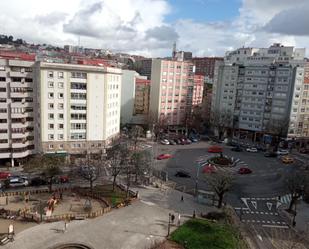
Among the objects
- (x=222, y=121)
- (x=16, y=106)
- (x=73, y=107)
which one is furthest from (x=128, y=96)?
(x=16, y=106)

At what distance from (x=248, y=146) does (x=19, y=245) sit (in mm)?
71863

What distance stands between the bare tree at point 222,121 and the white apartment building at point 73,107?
139 ft

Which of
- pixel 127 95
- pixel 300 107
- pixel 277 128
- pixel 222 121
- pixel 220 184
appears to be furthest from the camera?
pixel 127 95

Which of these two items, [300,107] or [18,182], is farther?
[300,107]

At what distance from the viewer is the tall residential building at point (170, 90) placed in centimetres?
10088

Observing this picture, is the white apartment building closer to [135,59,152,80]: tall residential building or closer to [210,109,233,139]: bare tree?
[210,109,233,139]: bare tree

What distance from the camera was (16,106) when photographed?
61.3m

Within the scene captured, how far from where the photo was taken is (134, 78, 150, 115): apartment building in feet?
361

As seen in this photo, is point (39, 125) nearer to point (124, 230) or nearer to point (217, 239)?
point (124, 230)

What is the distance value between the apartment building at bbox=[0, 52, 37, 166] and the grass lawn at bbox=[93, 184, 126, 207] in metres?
21.9

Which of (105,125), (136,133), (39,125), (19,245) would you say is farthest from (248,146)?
(19,245)

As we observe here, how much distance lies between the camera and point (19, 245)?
33.8 metres

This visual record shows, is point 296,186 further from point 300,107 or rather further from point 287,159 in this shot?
point 300,107

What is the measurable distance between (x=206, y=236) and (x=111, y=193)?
730 inches
